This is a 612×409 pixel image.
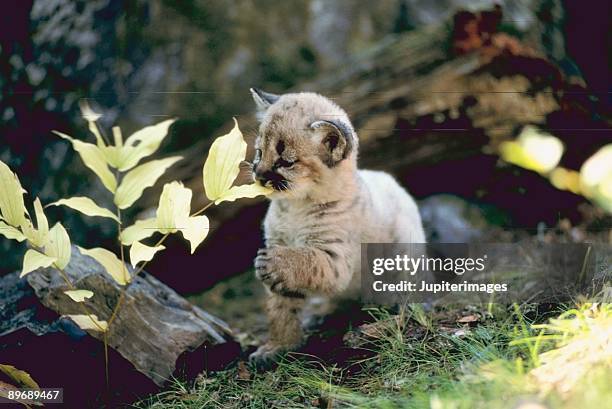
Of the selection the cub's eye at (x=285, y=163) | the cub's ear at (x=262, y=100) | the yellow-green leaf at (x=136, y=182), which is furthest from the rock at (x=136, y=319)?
the cub's ear at (x=262, y=100)

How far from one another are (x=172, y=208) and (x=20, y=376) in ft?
2.40

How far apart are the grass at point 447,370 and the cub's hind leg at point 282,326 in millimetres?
58

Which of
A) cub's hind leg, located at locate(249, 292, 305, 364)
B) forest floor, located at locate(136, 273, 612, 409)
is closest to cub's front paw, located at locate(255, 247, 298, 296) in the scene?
cub's hind leg, located at locate(249, 292, 305, 364)

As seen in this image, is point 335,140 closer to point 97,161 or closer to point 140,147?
point 140,147

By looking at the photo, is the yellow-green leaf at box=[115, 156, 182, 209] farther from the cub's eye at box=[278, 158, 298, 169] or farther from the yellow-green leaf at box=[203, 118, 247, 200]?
the cub's eye at box=[278, 158, 298, 169]

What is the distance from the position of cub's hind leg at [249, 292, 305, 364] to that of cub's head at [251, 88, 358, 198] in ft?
1.32

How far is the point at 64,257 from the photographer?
7.10 feet

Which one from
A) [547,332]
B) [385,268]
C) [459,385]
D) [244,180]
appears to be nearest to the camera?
[459,385]

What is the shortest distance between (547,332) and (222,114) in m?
1.47

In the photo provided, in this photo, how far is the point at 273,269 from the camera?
2.22m

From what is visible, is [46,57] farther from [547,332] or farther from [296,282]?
[547,332]

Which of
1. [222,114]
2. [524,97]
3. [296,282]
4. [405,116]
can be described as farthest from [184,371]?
[524,97]

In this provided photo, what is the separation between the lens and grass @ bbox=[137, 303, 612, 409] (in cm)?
182

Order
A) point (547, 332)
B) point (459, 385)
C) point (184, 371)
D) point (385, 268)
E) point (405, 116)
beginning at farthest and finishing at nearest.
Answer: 1. point (405, 116)
2. point (385, 268)
3. point (184, 371)
4. point (547, 332)
5. point (459, 385)
